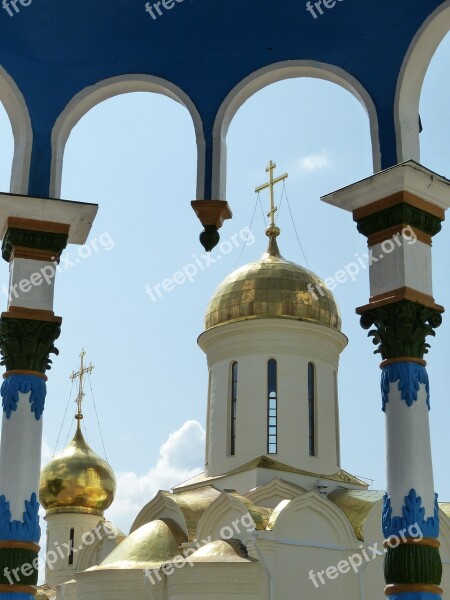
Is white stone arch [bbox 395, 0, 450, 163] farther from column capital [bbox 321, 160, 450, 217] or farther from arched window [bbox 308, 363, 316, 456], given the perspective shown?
arched window [bbox 308, 363, 316, 456]

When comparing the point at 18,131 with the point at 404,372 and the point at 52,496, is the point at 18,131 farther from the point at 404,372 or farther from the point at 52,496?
Answer: the point at 52,496

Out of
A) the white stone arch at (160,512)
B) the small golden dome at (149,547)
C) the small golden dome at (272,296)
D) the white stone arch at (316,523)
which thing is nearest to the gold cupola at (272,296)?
the small golden dome at (272,296)

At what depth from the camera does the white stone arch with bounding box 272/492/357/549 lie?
1695cm

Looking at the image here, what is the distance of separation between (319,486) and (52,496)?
8026mm

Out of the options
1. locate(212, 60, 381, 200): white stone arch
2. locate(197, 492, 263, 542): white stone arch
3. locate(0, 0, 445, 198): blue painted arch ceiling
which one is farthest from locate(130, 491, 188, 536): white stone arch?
locate(0, 0, 445, 198): blue painted arch ceiling

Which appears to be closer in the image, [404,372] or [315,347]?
[404,372]

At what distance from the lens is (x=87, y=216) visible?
708 cm

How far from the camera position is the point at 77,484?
2441 cm

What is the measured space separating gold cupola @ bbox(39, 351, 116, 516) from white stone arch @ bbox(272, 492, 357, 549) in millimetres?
8511

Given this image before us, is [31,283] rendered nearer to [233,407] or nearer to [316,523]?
[316,523]

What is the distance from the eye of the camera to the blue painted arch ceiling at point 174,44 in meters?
7.22

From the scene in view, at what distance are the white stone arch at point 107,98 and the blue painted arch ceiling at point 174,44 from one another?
1.8 inches

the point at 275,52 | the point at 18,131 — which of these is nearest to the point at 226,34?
the point at 275,52

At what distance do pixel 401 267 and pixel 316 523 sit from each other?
1134 cm
